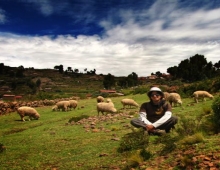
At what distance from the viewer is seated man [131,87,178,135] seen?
32.9 feet

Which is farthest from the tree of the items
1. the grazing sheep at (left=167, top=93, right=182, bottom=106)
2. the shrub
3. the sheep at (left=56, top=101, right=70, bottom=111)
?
the shrub

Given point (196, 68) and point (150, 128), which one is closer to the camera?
point (150, 128)

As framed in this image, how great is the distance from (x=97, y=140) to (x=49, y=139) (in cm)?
281

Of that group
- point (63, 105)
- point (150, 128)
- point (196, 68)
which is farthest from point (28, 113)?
point (196, 68)

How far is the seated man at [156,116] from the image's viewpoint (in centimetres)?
1002

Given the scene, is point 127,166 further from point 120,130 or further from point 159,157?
point 120,130

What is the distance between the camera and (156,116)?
1070 cm

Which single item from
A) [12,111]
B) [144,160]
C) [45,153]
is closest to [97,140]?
[45,153]

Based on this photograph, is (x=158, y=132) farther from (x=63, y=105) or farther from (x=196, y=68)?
(x=196, y=68)

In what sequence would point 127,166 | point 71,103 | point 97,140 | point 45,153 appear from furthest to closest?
point 71,103, point 97,140, point 45,153, point 127,166

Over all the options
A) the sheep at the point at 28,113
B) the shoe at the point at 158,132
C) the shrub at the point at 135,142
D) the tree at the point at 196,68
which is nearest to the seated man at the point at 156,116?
the shoe at the point at 158,132

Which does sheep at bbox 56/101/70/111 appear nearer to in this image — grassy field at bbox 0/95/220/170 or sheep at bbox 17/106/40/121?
sheep at bbox 17/106/40/121

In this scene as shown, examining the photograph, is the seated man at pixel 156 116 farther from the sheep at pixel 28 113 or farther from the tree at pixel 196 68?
the tree at pixel 196 68

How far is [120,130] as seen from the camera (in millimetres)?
12969
